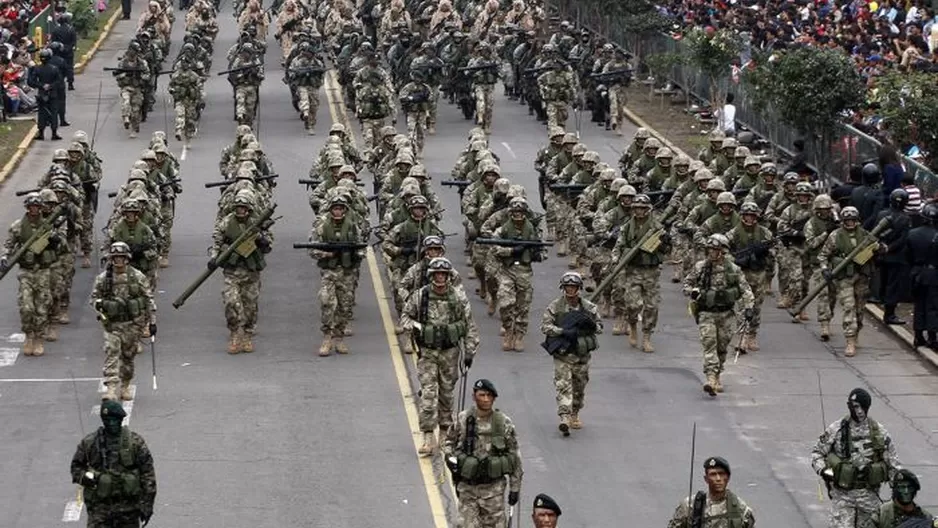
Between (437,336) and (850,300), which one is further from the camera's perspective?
(850,300)

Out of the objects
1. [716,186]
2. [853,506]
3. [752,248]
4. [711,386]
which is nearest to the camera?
[853,506]

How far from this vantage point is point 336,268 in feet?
92.8

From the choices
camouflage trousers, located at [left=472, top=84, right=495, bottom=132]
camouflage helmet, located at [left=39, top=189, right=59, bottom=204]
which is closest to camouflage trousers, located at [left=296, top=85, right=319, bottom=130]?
camouflage trousers, located at [left=472, top=84, right=495, bottom=132]

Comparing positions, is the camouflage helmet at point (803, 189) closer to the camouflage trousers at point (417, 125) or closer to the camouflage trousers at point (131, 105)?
the camouflage trousers at point (417, 125)

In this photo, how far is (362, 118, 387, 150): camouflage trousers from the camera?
42188 mm

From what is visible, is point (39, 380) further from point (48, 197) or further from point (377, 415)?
point (377, 415)

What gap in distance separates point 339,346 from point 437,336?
4908 mm

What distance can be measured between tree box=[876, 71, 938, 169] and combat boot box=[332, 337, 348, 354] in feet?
29.9

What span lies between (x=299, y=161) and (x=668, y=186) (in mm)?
10859

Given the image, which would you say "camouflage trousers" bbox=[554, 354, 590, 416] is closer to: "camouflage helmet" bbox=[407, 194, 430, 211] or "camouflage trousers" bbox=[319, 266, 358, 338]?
"camouflage trousers" bbox=[319, 266, 358, 338]

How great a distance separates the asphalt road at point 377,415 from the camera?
2248 centimetres

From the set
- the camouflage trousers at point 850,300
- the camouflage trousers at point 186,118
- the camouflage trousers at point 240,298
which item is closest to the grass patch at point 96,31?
the camouflage trousers at point 186,118

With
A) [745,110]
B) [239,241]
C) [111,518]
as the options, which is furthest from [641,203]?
[745,110]

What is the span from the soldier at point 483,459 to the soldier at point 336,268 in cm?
826
